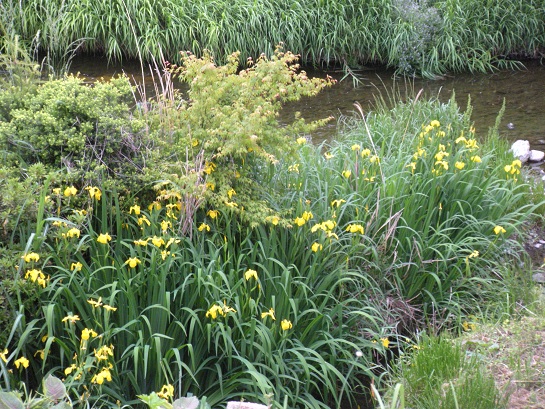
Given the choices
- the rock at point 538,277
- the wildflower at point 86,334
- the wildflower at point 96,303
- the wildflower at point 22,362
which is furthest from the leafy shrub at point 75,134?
the rock at point 538,277

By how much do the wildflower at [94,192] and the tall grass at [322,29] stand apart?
634 centimetres

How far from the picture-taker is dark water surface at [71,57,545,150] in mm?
8664

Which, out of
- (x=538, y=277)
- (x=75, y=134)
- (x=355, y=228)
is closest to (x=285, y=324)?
(x=355, y=228)

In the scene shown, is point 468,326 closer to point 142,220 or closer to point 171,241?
point 171,241

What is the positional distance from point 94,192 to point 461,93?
7.49 metres

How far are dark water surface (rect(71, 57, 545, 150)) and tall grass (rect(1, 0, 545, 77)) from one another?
247mm

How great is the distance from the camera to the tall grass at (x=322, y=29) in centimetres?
1001

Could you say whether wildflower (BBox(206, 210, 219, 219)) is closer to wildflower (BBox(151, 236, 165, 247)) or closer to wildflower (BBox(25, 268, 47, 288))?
wildflower (BBox(151, 236, 165, 247))

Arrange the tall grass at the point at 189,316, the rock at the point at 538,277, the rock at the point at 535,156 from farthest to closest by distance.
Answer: the rock at the point at 535,156 → the rock at the point at 538,277 → the tall grass at the point at 189,316

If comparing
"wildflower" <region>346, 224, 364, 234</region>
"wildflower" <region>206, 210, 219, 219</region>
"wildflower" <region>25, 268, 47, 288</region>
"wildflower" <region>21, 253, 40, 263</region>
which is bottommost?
"wildflower" <region>346, 224, 364, 234</region>

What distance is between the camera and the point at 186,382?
11.3ft

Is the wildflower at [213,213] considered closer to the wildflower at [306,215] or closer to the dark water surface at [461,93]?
the wildflower at [306,215]

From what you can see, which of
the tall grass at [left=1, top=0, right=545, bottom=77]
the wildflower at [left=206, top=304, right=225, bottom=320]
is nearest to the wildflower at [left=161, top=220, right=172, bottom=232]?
the wildflower at [left=206, top=304, right=225, bottom=320]

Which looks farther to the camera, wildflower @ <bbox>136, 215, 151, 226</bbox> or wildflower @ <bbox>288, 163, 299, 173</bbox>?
wildflower @ <bbox>288, 163, 299, 173</bbox>
